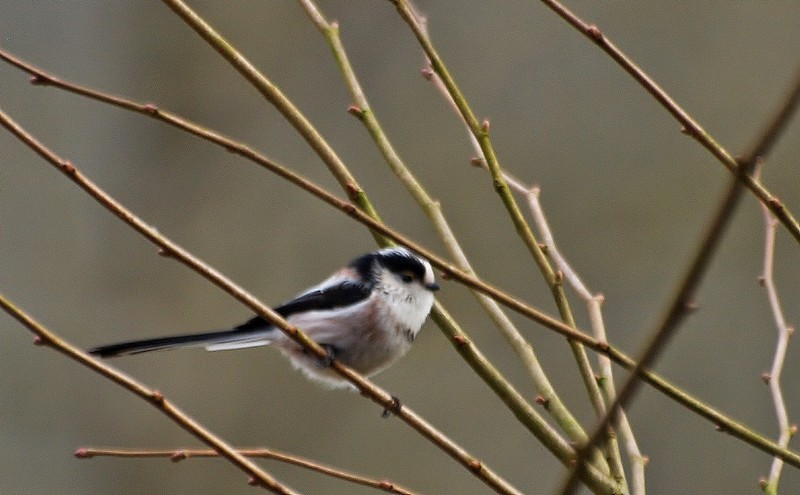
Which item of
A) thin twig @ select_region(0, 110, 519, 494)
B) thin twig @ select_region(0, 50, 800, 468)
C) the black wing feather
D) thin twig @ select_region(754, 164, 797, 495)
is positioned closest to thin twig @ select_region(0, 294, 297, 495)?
thin twig @ select_region(0, 110, 519, 494)

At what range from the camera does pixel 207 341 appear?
1.93 meters

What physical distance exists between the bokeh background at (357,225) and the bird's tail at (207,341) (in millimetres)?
2358

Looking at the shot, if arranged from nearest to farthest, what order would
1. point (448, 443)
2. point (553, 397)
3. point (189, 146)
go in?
1. point (448, 443)
2. point (553, 397)
3. point (189, 146)

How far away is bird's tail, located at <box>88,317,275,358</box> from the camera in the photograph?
1640 mm

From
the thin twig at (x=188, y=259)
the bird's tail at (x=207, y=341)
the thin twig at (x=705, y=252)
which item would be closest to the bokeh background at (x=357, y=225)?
the bird's tail at (x=207, y=341)

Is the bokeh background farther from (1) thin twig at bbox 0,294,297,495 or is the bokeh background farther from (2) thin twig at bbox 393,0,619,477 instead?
(1) thin twig at bbox 0,294,297,495

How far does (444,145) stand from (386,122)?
33cm

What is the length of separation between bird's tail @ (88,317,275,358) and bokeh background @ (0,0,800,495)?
236 cm

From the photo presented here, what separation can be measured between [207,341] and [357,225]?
10.4 ft

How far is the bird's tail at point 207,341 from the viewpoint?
164 centimetres

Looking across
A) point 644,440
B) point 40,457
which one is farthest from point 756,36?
point 40,457

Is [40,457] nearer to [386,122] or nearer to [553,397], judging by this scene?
[386,122]

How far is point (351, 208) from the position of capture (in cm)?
123

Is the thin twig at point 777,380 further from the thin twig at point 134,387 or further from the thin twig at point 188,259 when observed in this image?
the thin twig at point 134,387
